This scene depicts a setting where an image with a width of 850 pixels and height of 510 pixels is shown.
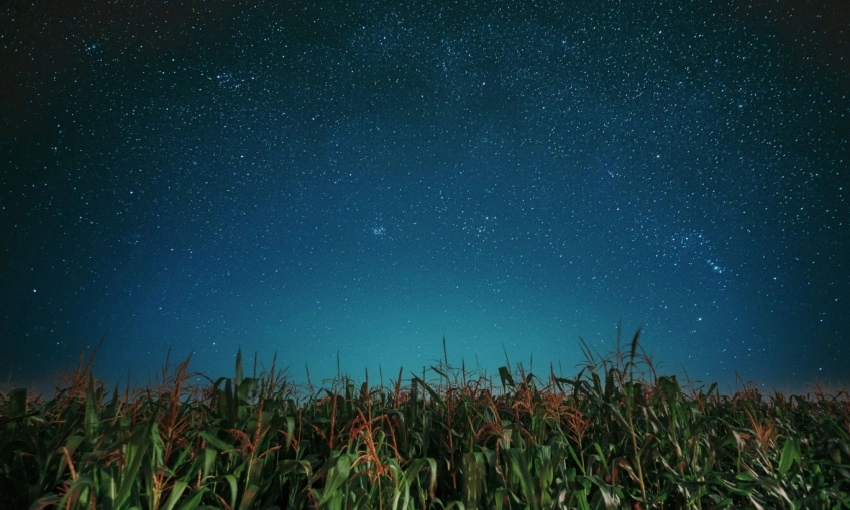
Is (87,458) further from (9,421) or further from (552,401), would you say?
(552,401)

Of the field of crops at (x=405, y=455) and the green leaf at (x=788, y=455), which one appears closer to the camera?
the field of crops at (x=405, y=455)

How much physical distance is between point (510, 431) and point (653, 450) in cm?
140

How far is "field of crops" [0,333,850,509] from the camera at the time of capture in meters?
3.17

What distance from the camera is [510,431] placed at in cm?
372

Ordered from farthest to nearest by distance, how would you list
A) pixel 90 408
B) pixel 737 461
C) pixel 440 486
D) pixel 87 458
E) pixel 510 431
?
pixel 737 461, pixel 440 486, pixel 510 431, pixel 90 408, pixel 87 458

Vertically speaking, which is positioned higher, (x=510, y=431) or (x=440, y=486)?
(x=510, y=431)

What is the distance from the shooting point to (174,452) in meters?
3.93

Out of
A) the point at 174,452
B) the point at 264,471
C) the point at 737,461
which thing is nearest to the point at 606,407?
the point at 737,461

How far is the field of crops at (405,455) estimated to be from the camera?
10.4ft

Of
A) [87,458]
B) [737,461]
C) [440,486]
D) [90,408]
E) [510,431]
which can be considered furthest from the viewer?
[737,461]

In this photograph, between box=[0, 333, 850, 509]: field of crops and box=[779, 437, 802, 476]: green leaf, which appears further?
box=[779, 437, 802, 476]: green leaf

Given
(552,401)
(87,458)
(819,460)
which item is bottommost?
(819,460)

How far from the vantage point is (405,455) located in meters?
4.11

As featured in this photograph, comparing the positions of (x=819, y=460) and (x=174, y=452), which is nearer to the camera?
(x=174, y=452)
